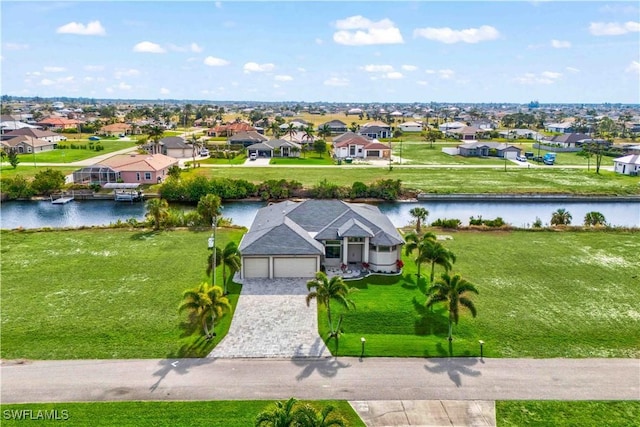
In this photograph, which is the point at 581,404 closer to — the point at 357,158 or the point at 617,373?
the point at 617,373

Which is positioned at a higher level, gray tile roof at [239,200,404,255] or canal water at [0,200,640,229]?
gray tile roof at [239,200,404,255]

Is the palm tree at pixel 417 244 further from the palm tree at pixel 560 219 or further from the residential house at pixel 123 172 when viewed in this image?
the residential house at pixel 123 172

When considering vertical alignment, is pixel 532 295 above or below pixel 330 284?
below

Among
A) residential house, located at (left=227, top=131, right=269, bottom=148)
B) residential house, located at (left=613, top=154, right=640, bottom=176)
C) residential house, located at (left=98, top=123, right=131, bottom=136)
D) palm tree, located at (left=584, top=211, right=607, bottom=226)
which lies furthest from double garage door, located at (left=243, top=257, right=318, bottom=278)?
residential house, located at (left=98, top=123, right=131, bottom=136)

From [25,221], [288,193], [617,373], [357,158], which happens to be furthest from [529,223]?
[25,221]

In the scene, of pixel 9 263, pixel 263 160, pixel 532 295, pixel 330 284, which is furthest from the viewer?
pixel 263 160
